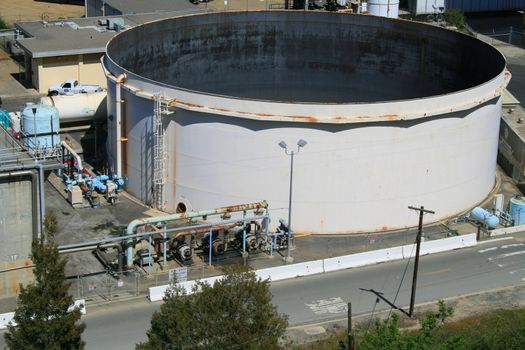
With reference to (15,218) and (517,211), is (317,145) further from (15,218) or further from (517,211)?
(15,218)

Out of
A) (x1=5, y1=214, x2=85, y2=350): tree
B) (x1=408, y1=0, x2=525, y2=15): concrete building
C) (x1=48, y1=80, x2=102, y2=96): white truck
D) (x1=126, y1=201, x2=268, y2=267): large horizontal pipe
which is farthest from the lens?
(x1=408, y1=0, x2=525, y2=15): concrete building

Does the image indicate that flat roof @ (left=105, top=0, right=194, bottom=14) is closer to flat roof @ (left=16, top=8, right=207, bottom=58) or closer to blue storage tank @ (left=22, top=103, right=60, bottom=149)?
flat roof @ (left=16, top=8, right=207, bottom=58)

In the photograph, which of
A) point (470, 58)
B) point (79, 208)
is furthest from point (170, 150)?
point (470, 58)

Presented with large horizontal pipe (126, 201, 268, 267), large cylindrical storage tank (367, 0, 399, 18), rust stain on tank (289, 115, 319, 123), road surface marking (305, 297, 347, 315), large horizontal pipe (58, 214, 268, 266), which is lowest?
road surface marking (305, 297, 347, 315)

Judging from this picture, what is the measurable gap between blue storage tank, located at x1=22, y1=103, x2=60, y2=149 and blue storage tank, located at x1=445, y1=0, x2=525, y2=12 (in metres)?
51.9

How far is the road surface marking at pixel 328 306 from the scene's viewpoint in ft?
147

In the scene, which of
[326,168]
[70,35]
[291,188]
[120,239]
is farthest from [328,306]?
[70,35]

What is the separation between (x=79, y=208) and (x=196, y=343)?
22.6 meters

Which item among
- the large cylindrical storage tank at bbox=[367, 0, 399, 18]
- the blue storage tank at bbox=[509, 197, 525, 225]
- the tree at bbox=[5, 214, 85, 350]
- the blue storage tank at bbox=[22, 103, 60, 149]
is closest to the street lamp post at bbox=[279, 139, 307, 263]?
the blue storage tank at bbox=[509, 197, 525, 225]

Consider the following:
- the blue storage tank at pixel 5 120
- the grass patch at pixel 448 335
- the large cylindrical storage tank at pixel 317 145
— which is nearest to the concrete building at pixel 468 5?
the large cylindrical storage tank at pixel 317 145

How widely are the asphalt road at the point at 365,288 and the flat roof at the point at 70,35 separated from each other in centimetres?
3015

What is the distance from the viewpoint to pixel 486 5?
100 meters

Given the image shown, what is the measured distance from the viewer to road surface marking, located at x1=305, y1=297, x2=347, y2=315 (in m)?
44.8

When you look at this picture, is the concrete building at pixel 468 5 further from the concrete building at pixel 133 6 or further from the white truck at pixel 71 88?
the white truck at pixel 71 88
